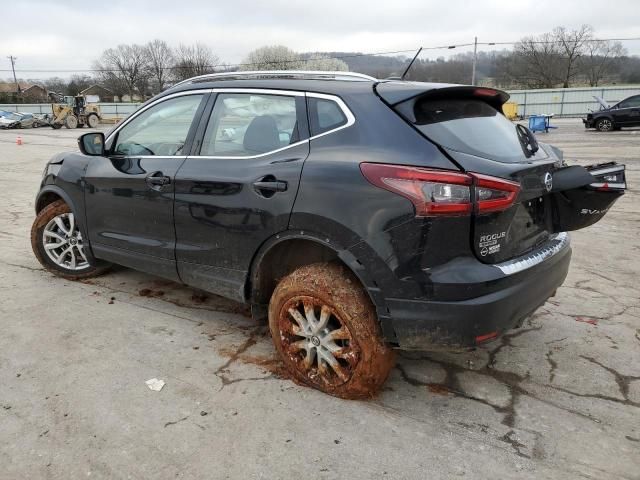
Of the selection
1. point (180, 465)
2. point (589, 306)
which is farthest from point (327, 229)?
point (589, 306)

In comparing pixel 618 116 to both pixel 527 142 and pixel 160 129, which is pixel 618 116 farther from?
pixel 160 129

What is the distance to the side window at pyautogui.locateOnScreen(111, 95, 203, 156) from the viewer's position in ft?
12.0

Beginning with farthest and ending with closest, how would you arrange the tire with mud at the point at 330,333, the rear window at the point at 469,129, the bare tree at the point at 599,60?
the bare tree at the point at 599,60 → the tire with mud at the point at 330,333 → the rear window at the point at 469,129

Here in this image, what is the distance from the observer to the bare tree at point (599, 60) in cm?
5884

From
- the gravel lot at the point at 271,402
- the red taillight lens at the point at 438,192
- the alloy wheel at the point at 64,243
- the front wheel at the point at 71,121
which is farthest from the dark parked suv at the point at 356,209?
the front wheel at the point at 71,121

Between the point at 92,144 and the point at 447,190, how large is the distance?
308 cm

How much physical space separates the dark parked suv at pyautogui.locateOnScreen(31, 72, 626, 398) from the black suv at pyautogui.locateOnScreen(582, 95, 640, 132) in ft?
78.2

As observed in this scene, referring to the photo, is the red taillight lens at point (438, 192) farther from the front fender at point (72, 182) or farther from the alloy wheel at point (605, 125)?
the alloy wheel at point (605, 125)

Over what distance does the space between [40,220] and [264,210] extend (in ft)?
9.45

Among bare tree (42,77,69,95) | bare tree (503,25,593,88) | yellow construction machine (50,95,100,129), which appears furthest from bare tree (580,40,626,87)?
bare tree (42,77,69,95)

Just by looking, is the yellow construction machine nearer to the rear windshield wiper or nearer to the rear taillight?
the rear windshield wiper

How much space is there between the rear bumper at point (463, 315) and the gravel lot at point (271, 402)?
20.2 inches

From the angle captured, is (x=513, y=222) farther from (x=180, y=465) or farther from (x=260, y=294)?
(x=180, y=465)

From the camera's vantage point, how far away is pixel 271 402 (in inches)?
115
